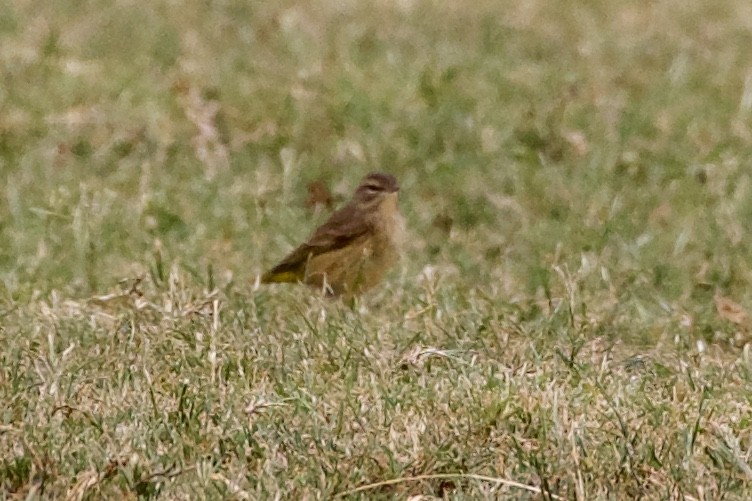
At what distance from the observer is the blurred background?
23.7 feet

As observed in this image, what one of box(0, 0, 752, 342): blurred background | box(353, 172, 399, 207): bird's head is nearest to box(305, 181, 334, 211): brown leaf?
box(0, 0, 752, 342): blurred background

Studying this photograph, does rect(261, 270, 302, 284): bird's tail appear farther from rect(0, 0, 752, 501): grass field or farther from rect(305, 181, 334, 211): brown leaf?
rect(305, 181, 334, 211): brown leaf

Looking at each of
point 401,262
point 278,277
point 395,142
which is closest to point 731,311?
point 401,262

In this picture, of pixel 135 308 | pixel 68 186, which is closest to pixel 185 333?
pixel 135 308

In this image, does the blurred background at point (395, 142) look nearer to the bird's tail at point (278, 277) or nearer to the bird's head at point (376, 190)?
the bird's tail at point (278, 277)

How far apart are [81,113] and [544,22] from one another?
3.48m

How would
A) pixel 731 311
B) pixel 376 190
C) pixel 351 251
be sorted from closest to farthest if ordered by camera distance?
pixel 731 311
pixel 351 251
pixel 376 190

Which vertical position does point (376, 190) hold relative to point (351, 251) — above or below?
above

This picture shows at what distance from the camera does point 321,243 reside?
6.97 metres

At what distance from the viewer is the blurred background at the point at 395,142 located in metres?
7.22

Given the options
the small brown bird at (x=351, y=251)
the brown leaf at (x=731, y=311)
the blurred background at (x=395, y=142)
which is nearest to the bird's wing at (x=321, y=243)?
the small brown bird at (x=351, y=251)

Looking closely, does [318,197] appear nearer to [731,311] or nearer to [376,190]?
[376,190]

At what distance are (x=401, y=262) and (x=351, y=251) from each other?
61cm

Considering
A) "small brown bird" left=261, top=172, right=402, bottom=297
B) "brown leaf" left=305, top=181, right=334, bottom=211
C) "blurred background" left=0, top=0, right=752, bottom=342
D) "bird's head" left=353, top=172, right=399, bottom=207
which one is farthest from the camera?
"brown leaf" left=305, top=181, right=334, bottom=211
